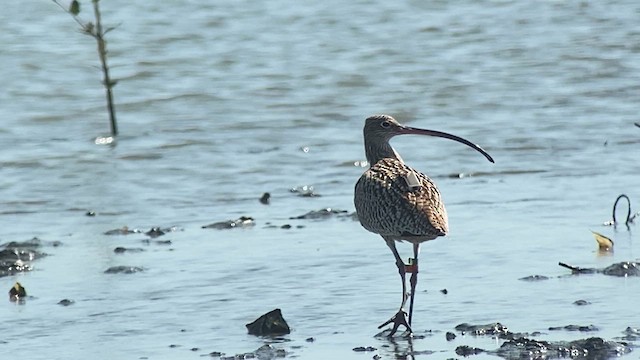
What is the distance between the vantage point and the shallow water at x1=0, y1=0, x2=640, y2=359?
7.54 metres

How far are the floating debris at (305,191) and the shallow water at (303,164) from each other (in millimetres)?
81

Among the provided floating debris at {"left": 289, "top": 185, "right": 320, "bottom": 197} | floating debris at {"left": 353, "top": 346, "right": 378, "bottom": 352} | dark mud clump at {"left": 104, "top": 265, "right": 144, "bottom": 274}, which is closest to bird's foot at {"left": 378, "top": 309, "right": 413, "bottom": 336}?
floating debris at {"left": 353, "top": 346, "right": 378, "bottom": 352}

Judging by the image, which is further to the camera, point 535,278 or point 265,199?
point 265,199

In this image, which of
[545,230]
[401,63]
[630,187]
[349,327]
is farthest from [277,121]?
[349,327]

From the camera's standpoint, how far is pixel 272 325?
7.16m

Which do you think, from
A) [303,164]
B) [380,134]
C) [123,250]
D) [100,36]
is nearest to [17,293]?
[123,250]

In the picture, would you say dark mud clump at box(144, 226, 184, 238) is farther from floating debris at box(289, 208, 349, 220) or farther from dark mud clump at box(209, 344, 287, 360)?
dark mud clump at box(209, 344, 287, 360)

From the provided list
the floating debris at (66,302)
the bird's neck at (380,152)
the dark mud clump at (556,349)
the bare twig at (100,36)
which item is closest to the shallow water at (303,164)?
the floating debris at (66,302)

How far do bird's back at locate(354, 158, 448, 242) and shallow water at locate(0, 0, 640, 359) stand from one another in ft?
1.40

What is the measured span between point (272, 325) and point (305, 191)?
4.28 meters

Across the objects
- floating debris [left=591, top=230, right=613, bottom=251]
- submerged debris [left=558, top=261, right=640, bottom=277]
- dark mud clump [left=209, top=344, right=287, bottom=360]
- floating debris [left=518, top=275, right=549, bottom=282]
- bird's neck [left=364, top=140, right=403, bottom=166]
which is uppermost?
bird's neck [left=364, top=140, right=403, bottom=166]

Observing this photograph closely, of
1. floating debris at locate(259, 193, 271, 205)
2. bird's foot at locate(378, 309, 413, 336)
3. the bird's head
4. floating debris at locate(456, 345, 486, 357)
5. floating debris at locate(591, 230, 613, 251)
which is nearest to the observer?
floating debris at locate(456, 345, 486, 357)

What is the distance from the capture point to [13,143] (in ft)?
47.6

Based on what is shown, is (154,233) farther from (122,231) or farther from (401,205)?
(401,205)
